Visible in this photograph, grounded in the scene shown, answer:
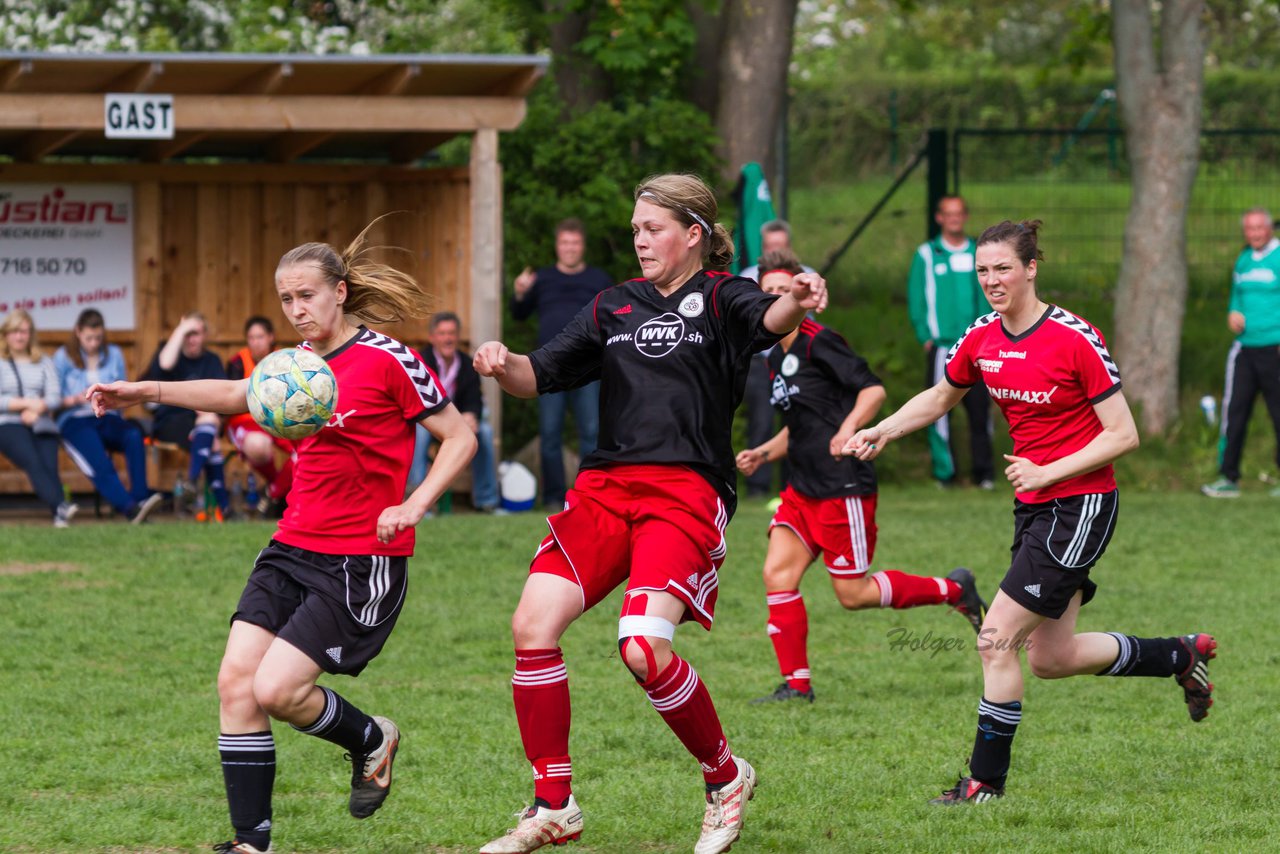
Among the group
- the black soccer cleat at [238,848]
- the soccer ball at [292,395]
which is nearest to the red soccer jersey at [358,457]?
the soccer ball at [292,395]

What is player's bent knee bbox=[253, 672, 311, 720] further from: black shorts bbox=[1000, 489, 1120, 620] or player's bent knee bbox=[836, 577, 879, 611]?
player's bent knee bbox=[836, 577, 879, 611]

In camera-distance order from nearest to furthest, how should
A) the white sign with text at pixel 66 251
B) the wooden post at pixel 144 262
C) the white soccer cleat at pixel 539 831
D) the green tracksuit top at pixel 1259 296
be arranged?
the white soccer cleat at pixel 539 831, the green tracksuit top at pixel 1259 296, the white sign with text at pixel 66 251, the wooden post at pixel 144 262

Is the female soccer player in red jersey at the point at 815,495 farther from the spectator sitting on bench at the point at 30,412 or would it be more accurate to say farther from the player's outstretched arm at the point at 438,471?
the spectator sitting on bench at the point at 30,412

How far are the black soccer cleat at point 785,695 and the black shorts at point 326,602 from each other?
8.52 feet

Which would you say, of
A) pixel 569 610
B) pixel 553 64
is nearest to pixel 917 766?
pixel 569 610

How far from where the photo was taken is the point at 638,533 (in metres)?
5.02

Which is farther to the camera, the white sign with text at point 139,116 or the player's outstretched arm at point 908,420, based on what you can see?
the white sign with text at point 139,116

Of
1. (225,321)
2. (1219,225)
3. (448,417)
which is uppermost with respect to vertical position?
(1219,225)

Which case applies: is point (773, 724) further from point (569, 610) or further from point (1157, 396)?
point (1157, 396)

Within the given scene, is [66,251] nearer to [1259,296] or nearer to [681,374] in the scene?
[1259,296]

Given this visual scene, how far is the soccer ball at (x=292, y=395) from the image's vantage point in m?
4.88

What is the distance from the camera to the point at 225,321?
14.9 metres

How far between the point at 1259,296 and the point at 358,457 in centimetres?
1094

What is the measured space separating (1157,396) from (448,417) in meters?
12.1
